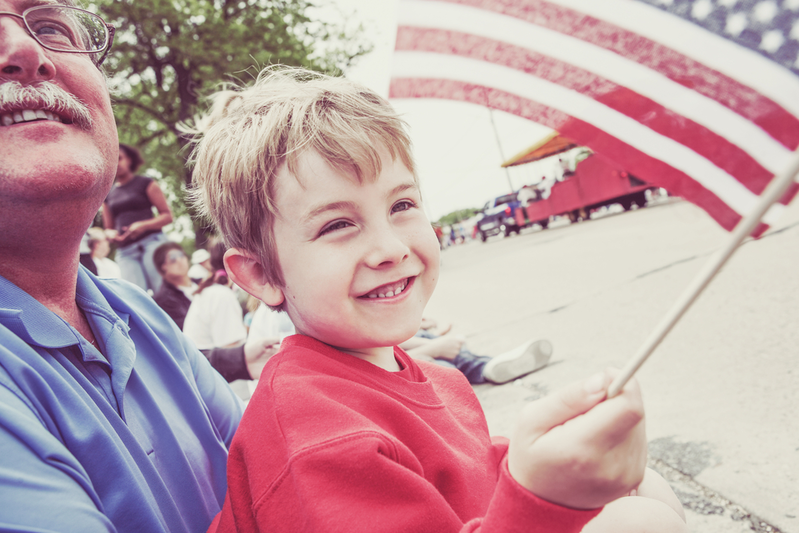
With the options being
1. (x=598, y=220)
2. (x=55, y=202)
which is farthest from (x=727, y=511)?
(x=598, y=220)

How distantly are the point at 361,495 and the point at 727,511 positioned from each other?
120 centimetres

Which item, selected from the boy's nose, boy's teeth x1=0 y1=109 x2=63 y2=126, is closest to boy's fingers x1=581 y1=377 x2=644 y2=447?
the boy's nose

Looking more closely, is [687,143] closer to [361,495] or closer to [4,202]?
[361,495]

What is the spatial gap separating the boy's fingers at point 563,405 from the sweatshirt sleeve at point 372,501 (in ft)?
0.28

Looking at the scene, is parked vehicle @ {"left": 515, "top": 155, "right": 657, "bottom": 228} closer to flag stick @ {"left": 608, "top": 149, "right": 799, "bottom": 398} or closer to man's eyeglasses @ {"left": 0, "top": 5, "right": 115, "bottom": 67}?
flag stick @ {"left": 608, "top": 149, "right": 799, "bottom": 398}

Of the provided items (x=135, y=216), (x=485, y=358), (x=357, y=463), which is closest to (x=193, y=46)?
(x=135, y=216)

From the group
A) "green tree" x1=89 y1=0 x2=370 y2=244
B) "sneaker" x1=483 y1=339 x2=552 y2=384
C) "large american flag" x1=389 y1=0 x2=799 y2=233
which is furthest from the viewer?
"green tree" x1=89 y1=0 x2=370 y2=244

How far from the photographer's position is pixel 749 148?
101 centimetres

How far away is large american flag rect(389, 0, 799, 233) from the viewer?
981mm

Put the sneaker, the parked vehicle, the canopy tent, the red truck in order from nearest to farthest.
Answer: the canopy tent < the red truck < the parked vehicle < the sneaker

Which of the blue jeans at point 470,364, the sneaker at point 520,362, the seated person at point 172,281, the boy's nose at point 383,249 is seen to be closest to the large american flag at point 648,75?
the boy's nose at point 383,249

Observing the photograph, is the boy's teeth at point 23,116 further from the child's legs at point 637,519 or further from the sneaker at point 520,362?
the sneaker at point 520,362

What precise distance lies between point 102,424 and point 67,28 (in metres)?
0.94

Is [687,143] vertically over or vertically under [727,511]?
over
